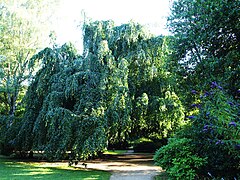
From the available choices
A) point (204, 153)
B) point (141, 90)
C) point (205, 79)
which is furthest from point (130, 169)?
point (205, 79)

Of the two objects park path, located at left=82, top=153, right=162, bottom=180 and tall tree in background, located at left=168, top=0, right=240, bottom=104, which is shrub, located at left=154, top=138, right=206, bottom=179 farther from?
park path, located at left=82, top=153, right=162, bottom=180

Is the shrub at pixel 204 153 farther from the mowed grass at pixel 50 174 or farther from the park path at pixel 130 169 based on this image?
the mowed grass at pixel 50 174

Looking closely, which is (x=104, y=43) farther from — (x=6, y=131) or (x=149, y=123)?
(x=6, y=131)

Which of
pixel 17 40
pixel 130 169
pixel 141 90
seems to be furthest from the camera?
pixel 17 40

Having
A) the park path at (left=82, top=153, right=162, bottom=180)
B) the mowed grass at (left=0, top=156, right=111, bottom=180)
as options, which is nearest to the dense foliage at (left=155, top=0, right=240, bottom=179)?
the park path at (left=82, top=153, right=162, bottom=180)

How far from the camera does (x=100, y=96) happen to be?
10.4 m

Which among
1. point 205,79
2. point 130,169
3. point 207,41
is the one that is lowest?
point 130,169

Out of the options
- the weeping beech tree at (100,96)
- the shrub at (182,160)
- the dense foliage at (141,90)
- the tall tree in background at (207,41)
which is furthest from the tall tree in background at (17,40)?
the shrub at (182,160)

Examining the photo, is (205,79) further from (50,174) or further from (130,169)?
(50,174)

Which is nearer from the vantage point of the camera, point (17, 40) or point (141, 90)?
point (141, 90)

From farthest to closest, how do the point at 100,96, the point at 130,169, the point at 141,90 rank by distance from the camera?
1. the point at 141,90
2. the point at 100,96
3. the point at 130,169

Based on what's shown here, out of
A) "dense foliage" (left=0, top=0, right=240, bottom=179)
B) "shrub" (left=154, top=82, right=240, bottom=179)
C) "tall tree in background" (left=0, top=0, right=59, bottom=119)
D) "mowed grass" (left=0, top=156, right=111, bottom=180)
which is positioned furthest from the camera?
"tall tree in background" (left=0, top=0, right=59, bottom=119)

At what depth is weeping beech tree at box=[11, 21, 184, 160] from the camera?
962 cm

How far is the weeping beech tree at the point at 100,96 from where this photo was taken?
9.62 m
